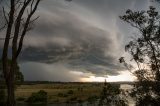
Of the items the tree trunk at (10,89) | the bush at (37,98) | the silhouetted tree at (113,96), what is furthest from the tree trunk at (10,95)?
A: the bush at (37,98)

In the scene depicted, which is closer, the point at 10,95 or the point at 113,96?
the point at 10,95

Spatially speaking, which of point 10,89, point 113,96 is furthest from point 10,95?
point 113,96

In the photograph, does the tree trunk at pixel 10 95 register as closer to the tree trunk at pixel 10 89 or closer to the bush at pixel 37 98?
the tree trunk at pixel 10 89

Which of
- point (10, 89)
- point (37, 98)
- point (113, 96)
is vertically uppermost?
point (10, 89)

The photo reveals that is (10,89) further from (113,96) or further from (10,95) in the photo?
(113,96)

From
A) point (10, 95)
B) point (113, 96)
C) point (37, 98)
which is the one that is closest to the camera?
point (10, 95)

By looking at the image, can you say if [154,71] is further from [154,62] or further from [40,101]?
[40,101]

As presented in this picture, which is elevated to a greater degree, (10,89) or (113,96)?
(10,89)

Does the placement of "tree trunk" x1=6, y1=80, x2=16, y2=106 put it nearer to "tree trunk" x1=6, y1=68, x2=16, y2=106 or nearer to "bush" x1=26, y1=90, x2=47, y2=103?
"tree trunk" x1=6, y1=68, x2=16, y2=106

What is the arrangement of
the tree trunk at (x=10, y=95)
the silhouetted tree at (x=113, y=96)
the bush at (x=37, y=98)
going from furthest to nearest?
the bush at (x=37, y=98)
the silhouetted tree at (x=113, y=96)
the tree trunk at (x=10, y=95)

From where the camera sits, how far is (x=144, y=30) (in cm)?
2478

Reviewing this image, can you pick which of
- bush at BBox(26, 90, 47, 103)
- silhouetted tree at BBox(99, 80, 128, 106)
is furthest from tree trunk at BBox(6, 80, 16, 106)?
bush at BBox(26, 90, 47, 103)

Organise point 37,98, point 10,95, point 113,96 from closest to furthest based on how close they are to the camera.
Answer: point 10,95
point 113,96
point 37,98

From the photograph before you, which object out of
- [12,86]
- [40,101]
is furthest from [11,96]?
[40,101]
